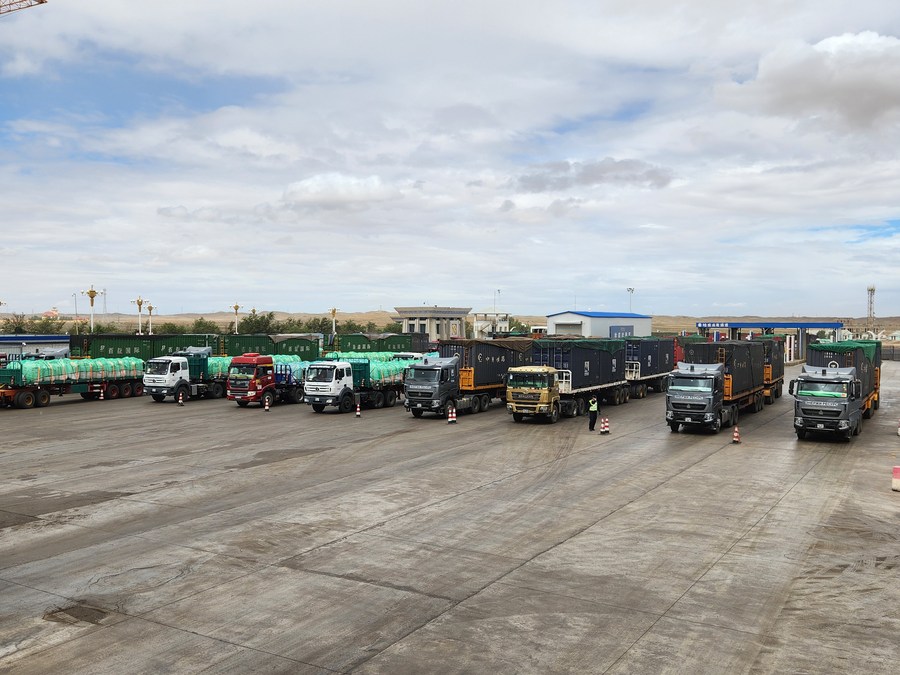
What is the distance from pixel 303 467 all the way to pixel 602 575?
12710 millimetres

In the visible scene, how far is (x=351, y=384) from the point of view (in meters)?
39.3

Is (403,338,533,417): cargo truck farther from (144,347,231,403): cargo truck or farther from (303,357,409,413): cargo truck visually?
(144,347,231,403): cargo truck

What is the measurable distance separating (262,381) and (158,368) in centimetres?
770

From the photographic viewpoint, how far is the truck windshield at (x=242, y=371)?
40812 millimetres

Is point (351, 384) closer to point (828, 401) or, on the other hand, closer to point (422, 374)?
point (422, 374)

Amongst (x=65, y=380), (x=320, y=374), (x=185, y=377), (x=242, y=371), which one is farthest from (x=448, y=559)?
(x=65, y=380)

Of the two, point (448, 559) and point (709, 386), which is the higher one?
point (709, 386)

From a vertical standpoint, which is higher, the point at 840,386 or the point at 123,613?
the point at 840,386

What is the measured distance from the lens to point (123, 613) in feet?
37.4

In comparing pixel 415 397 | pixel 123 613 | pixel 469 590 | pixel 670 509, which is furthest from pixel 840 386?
pixel 123 613

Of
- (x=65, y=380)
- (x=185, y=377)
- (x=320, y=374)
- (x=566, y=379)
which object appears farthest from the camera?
(x=185, y=377)

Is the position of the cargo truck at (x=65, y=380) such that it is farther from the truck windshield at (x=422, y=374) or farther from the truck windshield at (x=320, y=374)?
the truck windshield at (x=422, y=374)

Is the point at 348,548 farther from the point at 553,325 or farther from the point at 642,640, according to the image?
the point at 553,325

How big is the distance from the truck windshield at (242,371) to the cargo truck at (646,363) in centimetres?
2211
